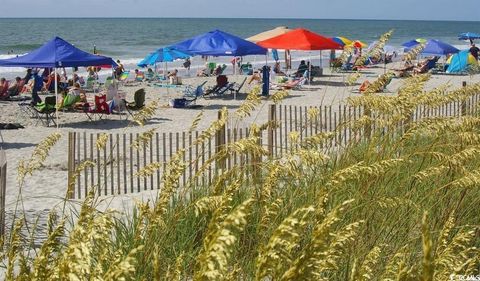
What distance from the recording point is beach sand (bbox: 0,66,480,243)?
8.48 metres

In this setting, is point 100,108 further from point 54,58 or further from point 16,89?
point 16,89

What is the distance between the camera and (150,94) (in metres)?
25.1

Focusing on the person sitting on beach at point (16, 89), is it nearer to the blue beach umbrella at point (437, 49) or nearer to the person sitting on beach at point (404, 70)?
the person sitting on beach at point (404, 70)

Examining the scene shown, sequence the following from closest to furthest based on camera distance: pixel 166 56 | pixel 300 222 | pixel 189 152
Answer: pixel 300 222, pixel 189 152, pixel 166 56

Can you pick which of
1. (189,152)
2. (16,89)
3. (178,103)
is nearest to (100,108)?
(178,103)

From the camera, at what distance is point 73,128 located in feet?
56.3

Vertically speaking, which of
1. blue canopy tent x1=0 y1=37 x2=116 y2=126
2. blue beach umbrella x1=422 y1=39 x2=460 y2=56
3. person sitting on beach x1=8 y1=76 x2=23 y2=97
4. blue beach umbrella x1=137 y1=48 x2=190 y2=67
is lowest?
person sitting on beach x1=8 y1=76 x2=23 y2=97

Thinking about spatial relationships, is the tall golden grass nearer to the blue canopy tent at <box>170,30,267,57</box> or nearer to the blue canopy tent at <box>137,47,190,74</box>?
the blue canopy tent at <box>170,30,267,57</box>

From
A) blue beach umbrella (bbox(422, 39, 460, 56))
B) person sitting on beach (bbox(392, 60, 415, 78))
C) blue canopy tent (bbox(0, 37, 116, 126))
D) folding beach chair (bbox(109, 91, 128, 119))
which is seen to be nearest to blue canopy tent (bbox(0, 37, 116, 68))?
blue canopy tent (bbox(0, 37, 116, 126))

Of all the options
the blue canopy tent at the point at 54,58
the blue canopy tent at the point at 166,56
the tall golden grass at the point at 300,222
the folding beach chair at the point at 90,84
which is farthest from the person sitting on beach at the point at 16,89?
the tall golden grass at the point at 300,222

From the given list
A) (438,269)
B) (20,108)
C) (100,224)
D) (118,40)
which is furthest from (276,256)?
(118,40)

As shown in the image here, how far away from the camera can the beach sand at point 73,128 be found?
8.48 m

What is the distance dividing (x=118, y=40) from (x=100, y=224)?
266ft

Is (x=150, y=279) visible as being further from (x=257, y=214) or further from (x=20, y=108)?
(x=20, y=108)
